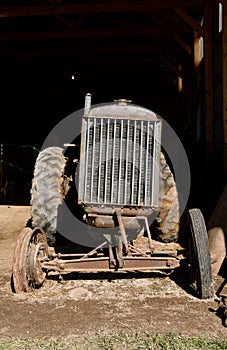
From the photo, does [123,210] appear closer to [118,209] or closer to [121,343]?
[118,209]

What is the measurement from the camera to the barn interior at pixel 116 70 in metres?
7.30

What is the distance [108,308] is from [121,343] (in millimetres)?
632

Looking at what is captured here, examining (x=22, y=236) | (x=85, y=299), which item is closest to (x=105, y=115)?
(x=22, y=236)

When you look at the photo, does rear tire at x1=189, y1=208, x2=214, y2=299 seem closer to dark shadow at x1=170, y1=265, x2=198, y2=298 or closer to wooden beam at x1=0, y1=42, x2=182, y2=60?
dark shadow at x1=170, y1=265, x2=198, y2=298

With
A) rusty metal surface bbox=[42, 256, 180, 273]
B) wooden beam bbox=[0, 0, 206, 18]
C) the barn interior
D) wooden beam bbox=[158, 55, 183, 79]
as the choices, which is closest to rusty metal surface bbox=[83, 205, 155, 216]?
rusty metal surface bbox=[42, 256, 180, 273]

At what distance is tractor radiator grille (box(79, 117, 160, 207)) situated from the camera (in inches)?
150

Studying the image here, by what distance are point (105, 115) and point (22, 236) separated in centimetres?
138

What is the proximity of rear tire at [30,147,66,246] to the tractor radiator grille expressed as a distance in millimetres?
773

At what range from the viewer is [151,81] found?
15984mm

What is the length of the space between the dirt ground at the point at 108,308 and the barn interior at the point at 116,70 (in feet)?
8.09

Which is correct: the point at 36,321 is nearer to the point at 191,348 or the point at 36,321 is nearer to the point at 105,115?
the point at 191,348

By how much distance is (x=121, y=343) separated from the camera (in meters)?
2.62

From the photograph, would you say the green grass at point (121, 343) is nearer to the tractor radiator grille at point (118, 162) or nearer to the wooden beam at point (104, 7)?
the tractor radiator grille at point (118, 162)

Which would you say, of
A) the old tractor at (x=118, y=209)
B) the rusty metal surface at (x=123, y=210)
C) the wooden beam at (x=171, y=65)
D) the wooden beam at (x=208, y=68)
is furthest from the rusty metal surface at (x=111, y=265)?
the wooden beam at (x=171, y=65)
